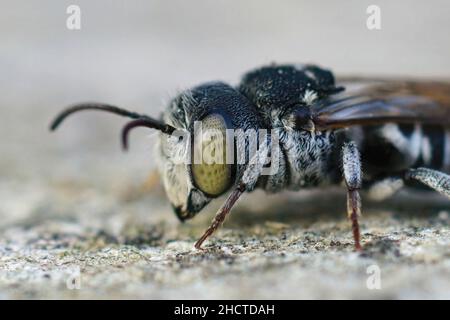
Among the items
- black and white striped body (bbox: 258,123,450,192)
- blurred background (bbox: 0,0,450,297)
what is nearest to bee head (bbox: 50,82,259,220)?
black and white striped body (bbox: 258,123,450,192)

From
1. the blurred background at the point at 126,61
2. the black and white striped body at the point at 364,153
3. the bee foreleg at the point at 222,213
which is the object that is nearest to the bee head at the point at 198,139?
the bee foreleg at the point at 222,213

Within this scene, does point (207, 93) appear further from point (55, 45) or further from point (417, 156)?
point (55, 45)

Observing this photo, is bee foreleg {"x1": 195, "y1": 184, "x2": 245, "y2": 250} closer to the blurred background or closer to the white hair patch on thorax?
the white hair patch on thorax

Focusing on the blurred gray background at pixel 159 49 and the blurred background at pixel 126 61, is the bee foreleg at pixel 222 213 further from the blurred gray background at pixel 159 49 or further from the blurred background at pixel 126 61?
the blurred gray background at pixel 159 49

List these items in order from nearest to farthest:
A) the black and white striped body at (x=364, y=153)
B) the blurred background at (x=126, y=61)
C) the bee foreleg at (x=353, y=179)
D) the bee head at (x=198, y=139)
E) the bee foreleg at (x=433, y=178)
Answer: the bee foreleg at (x=353, y=179), the bee head at (x=198, y=139), the bee foreleg at (x=433, y=178), the black and white striped body at (x=364, y=153), the blurred background at (x=126, y=61)

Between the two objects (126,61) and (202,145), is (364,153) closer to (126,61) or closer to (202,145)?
(202,145)

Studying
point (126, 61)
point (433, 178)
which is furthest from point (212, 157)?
point (126, 61)
